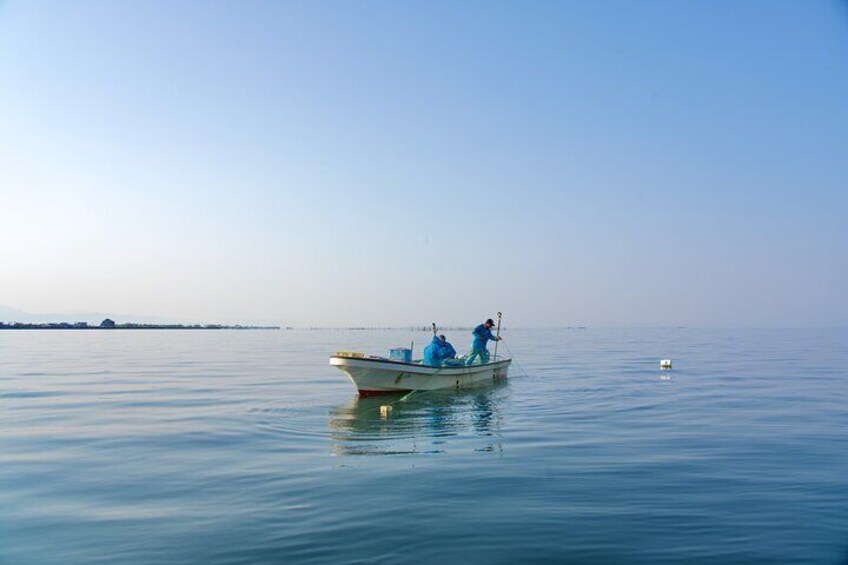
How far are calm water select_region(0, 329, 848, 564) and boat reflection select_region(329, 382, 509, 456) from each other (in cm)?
11

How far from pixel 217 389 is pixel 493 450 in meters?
17.1

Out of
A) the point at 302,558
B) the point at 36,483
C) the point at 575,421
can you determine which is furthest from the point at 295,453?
the point at 575,421

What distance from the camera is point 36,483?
1165 cm

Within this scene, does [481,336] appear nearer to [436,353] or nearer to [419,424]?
[436,353]

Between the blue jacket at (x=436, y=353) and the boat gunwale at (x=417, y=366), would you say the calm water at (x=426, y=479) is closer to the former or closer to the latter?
the boat gunwale at (x=417, y=366)

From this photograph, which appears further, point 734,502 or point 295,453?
point 295,453

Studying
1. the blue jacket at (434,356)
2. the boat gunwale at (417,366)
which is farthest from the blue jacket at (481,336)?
the blue jacket at (434,356)

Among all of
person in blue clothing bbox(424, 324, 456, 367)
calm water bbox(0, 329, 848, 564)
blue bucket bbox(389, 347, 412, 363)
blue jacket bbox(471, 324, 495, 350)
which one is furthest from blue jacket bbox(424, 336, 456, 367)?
blue jacket bbox(471, 324, 495, 350)

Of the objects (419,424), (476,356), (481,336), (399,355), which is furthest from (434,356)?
(419,424)

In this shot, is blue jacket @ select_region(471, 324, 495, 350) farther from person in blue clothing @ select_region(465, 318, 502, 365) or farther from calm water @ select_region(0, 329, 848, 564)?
calm water @ select_region(0, 329, 848, 564)

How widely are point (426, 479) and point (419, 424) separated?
675 centimetres

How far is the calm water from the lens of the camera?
821 centimetres

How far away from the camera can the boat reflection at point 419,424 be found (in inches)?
581

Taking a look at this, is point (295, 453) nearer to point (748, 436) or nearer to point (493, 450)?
point (493, 450)
